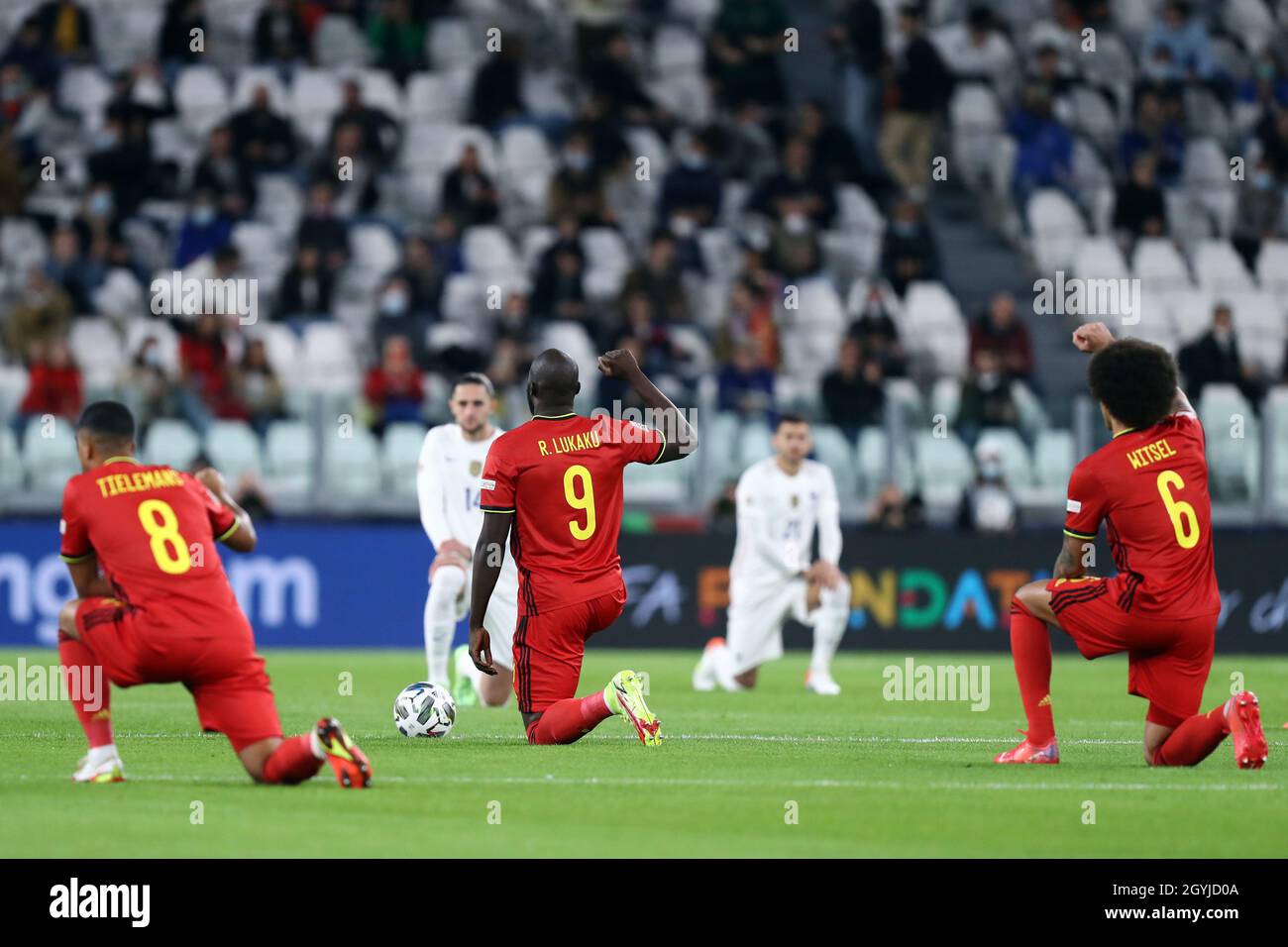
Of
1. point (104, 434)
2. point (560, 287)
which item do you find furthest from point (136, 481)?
point (560, 287)

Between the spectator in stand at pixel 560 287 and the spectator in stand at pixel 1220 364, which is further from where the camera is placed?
the spectator in stand at pixel 560 287

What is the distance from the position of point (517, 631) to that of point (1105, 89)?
63.1 ft

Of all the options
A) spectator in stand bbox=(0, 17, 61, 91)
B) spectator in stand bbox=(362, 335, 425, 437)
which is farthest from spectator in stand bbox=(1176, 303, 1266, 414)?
spectator in stand bbox=(0, 17, 61, 91)

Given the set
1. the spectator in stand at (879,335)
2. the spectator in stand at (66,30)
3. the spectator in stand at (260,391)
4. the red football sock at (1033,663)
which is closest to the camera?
the red football sock at (1033,663)

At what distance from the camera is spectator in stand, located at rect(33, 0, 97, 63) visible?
26922 millimetres

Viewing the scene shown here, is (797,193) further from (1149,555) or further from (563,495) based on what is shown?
(1149,555)

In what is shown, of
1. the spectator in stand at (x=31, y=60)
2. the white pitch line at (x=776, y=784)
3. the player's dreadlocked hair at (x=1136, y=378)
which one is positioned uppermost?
the spectator in stand at (x=31, y=60)

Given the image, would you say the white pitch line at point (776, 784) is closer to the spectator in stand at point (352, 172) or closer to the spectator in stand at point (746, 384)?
the spectator in stand at point (746, 384)

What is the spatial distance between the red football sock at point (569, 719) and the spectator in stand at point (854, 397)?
423 inches

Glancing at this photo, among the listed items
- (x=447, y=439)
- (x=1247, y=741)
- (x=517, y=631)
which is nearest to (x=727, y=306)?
(x=447, y=439)

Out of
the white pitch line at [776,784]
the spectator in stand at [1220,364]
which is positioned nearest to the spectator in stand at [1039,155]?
the spectator in stand at [1220,364]

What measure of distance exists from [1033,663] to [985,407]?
1195cm

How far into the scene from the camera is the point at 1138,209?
26.2m

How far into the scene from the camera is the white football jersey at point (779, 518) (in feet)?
57.5
